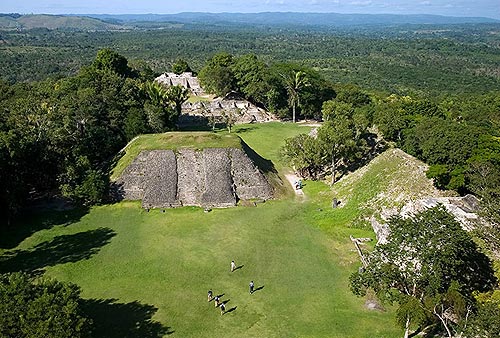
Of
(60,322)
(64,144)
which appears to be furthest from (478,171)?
(64,144)

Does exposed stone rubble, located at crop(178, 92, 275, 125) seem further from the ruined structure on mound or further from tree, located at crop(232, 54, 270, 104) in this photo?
the ruined structure on mound

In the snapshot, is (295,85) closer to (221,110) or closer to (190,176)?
(221,110)

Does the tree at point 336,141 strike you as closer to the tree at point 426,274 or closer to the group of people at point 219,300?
the group of people at point 219,300

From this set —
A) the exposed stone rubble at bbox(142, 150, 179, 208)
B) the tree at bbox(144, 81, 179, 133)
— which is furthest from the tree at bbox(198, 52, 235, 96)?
the exposed stone rubble at bbox(142, 150, 179, 208)

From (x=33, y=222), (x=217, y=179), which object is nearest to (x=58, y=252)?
(x=33, y=222)

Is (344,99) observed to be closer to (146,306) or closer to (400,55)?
(146,306)

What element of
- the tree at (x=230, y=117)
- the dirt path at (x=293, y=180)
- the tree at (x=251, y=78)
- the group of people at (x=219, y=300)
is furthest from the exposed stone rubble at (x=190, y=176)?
the tree at (x=251, y=78)
